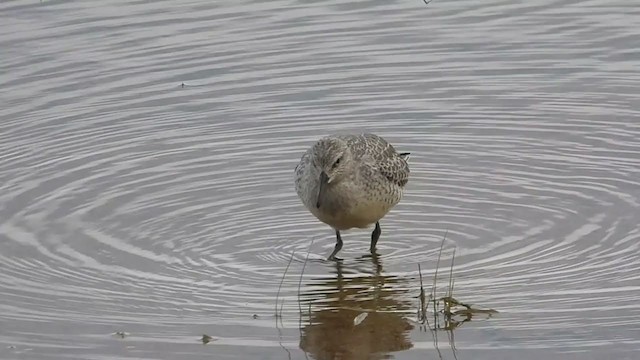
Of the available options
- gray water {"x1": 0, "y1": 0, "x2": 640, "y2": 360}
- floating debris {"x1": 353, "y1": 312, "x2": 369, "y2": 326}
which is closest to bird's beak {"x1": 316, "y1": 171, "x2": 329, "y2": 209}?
gray water {"x1": 0, "y1": 0, "x2": 640, "y2": 360}

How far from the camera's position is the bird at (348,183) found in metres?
11.1

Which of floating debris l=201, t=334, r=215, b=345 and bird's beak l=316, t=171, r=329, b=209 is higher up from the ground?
bird's beak l=316, t=171, r=329, b=209

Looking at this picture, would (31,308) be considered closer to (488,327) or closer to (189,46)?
(488,327)

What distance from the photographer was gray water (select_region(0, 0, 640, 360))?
9.50m

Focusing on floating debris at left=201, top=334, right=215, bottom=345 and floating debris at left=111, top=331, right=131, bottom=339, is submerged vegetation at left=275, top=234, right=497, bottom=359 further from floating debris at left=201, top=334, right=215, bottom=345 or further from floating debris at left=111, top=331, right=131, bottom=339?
floating debris at left=111, top=331, right=131, bottom=339

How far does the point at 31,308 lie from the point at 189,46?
6027 millimetres

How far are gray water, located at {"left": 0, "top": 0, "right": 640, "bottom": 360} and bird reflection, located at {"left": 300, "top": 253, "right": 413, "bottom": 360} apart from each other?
0.07 feet

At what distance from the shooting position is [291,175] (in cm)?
1262

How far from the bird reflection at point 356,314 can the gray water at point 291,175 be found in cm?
2

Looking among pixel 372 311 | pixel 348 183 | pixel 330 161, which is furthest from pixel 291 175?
pixel 372 311

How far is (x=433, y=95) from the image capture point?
1412 cm

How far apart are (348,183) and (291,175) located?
4.47 feet

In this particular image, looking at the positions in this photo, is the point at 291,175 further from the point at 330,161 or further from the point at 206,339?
the point at 206,339

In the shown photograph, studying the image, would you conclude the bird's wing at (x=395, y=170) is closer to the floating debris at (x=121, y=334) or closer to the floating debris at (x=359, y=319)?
the floating debris at (x=359, y=319)
